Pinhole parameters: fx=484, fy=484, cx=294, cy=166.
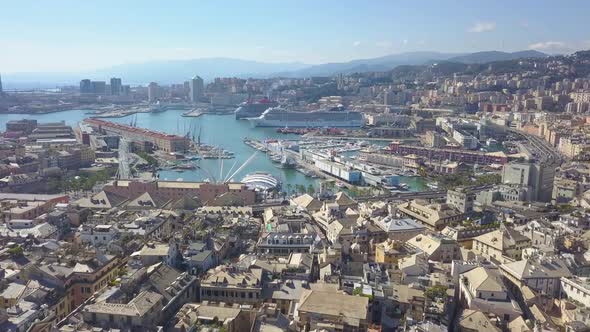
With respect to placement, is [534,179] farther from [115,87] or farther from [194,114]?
[115,87]

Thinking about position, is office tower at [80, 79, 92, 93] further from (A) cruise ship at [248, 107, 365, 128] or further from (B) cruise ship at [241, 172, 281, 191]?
(B) cruise ship at [241, 172, 281, 191]

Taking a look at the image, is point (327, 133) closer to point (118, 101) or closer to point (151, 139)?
point (151, 139)

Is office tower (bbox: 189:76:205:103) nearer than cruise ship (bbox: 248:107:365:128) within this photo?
No

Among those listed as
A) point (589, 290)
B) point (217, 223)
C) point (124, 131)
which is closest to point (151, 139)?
point (124, 131)

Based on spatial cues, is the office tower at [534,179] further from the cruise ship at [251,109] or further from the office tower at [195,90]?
the office tower at [195,90]

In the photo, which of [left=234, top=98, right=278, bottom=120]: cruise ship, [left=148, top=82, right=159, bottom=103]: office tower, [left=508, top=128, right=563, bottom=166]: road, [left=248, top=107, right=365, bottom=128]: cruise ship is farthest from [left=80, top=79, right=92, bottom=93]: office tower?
[left=508, top=128, right=563, bottom=166]: road

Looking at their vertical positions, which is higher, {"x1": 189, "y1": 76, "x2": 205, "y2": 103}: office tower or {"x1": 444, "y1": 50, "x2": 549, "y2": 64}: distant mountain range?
{"x1": 444, "y1": 50, "x2": 549, "y2": 64}: distant mountain range

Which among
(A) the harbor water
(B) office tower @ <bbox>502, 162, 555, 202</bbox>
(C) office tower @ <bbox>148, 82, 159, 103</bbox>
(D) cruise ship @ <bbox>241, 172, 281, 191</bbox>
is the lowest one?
(A) the harbor water
